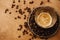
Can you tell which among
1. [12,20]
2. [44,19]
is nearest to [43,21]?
[44,19]

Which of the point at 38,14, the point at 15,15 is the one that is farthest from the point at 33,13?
the point at 15,15

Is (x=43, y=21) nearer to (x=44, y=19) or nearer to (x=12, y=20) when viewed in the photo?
(x=44, y=19)

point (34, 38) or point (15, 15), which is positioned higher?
point (15, 15)

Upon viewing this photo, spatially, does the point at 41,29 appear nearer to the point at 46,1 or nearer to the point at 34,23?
the point at 34,23

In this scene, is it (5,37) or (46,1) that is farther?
(46,1)

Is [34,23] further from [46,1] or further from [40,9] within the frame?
[46,1]

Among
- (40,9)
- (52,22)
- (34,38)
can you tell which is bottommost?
(34,38)
